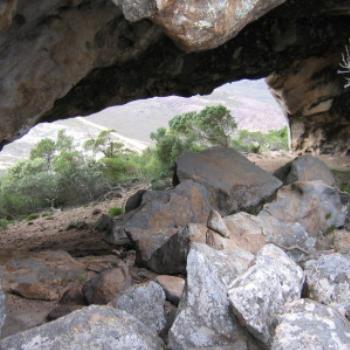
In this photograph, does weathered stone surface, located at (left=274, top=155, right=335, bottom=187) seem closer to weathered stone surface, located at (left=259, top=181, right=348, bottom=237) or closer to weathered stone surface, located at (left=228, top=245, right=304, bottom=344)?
weathered stone surface, located at (left=259, top=181, right=348, bottom=237)

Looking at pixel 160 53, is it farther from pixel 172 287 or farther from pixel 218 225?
pixel 172 287

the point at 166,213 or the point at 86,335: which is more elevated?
the point at 86,335

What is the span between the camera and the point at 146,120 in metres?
41.2

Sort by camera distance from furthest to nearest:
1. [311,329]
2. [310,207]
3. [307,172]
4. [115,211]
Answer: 1. [115,211]
2. [307,172]
3. [310,207]
4. [311,329]

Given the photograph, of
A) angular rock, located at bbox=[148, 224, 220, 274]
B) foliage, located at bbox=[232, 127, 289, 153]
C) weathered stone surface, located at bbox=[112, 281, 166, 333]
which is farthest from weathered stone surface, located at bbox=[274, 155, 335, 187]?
foliage, located at bbox=[232, 127, 289, 153]

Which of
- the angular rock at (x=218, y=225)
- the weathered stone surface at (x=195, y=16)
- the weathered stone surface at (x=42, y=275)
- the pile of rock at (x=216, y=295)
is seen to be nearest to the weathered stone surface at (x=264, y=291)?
the pile of rock at (x=216, y=295)

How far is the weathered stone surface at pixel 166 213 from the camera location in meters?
7.70

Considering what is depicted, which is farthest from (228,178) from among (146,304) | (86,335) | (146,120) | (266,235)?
(146,120)

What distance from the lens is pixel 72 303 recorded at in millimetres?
5941

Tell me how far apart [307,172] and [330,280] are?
17.8ft

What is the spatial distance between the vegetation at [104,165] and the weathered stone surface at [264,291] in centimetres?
824

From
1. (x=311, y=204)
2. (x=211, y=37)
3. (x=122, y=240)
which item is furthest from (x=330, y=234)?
(x=211, y=37)

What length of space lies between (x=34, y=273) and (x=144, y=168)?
476 inches

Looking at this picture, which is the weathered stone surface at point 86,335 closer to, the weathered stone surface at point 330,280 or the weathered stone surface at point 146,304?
the weathered stone surface at point 146,304
